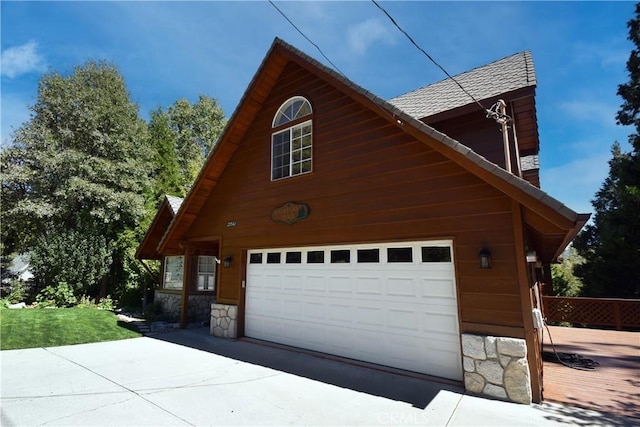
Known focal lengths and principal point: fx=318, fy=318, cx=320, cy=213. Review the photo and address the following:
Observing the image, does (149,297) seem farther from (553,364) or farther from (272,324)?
(553,364)

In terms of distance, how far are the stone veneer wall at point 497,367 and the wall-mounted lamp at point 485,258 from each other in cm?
97

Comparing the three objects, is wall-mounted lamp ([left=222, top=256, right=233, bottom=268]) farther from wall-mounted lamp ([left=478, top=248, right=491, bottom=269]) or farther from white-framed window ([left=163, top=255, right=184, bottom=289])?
wall-mounted lamp ([left=478, top=248, right=491, bottom=269])

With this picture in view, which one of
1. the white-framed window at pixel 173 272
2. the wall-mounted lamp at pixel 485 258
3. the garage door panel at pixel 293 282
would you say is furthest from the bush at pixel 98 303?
the wall-mounted lamp at pixel 485 258

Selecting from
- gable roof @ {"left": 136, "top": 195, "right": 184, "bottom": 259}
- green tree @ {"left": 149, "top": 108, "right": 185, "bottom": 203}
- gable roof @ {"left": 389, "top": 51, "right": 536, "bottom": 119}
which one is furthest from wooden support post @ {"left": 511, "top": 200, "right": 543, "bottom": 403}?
green tree @ {"left": 149, "top": 108, "right": 185, "bottom": 203}

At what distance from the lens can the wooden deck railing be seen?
9758 mm

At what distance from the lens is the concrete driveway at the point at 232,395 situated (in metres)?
3.65

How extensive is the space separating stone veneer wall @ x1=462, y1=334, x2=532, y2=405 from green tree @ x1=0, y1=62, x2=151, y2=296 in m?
15.7

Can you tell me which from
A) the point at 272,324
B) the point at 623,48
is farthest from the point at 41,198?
the point at 623,48

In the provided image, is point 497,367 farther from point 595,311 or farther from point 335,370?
point 595,311

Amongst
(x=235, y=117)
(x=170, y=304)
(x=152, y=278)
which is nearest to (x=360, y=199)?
(x=235, y=117)

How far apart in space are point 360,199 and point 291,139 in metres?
2.60

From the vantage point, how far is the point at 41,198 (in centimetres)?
1437

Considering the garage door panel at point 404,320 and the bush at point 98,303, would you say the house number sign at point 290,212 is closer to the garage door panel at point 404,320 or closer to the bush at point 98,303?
the garage door panel at point 404,320

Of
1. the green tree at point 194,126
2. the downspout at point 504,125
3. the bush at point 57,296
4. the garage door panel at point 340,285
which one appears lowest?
the bush at point 57,296
